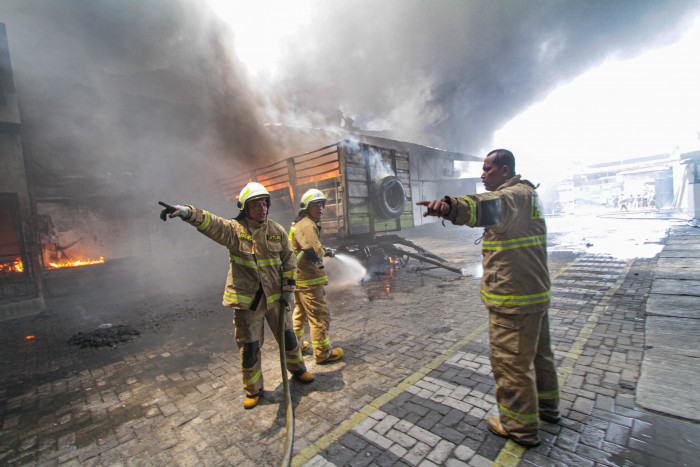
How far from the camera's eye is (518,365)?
206cm

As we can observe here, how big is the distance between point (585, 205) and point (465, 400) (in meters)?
44.0

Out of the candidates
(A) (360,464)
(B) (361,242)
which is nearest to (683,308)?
(A) (360,464)

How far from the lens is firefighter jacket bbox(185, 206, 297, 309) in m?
2.75

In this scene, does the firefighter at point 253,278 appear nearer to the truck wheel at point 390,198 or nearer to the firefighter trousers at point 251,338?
the firefighter trousers at point 251,338

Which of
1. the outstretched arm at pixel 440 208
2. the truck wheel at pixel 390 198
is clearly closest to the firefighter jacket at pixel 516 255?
the outstretched arm at pixel 440 208

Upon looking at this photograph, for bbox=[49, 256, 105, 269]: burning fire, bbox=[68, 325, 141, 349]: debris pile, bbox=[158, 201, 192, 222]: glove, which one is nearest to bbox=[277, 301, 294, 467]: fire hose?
bbox=[158, 201, 192, 222]: glove

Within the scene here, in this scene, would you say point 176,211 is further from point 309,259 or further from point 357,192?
point 357,192

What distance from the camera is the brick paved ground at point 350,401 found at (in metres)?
2.16

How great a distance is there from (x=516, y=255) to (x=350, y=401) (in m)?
A: 1.94

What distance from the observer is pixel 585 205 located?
3666cm

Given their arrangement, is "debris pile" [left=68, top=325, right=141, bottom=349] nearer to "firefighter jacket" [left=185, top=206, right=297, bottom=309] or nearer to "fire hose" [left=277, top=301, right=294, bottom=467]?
"firefighter jacket" [left=185, top=206, right=297, bottom=309]

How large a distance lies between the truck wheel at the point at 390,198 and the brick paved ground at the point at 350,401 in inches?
144

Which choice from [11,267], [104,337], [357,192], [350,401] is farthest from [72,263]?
[350,401]

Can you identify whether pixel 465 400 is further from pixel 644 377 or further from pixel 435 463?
pixel 644 377
